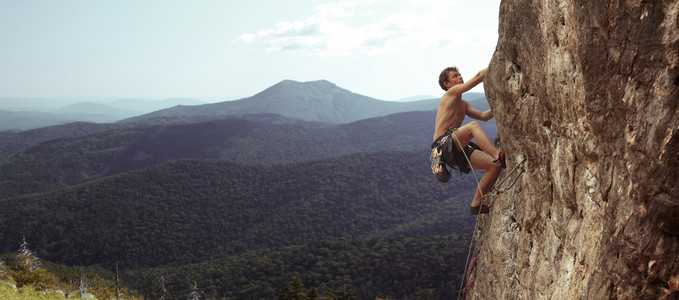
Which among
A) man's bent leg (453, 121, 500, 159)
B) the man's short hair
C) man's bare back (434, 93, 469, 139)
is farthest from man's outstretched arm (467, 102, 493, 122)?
man's bent leg (453, 121, 500, 159)

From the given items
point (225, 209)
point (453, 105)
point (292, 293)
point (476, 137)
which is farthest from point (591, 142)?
point (225, 209)

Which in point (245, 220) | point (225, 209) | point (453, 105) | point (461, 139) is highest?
point (453, 105)

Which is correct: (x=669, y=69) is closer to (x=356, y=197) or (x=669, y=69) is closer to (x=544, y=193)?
(x=544, y=193)

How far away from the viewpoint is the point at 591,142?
12.5 ft

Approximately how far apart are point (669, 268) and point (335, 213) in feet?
329

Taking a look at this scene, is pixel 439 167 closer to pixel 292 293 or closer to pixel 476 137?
pixel 476 137

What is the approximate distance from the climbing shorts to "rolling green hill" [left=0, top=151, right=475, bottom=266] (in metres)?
78.0

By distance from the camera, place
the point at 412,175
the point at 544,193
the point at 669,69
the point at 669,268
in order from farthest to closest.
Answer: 1. the point at 412,175
2. the point at 544,193
3. the point at 669,268
4. the point at 669,69

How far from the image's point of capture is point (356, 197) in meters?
109

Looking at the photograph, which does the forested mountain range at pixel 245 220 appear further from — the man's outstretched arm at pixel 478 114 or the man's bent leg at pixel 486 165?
the man's bent leg at pixel 486 165

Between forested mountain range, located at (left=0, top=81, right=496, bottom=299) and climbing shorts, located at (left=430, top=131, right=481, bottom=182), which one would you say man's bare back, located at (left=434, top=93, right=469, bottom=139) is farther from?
forested mountain range, located at (left=0, top=81, right=496, bottom=299)

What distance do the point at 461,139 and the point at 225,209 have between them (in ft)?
317

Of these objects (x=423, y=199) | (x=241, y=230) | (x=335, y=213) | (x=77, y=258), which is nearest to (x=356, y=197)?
(x=335, y=213)

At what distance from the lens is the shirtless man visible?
20.5 ft
